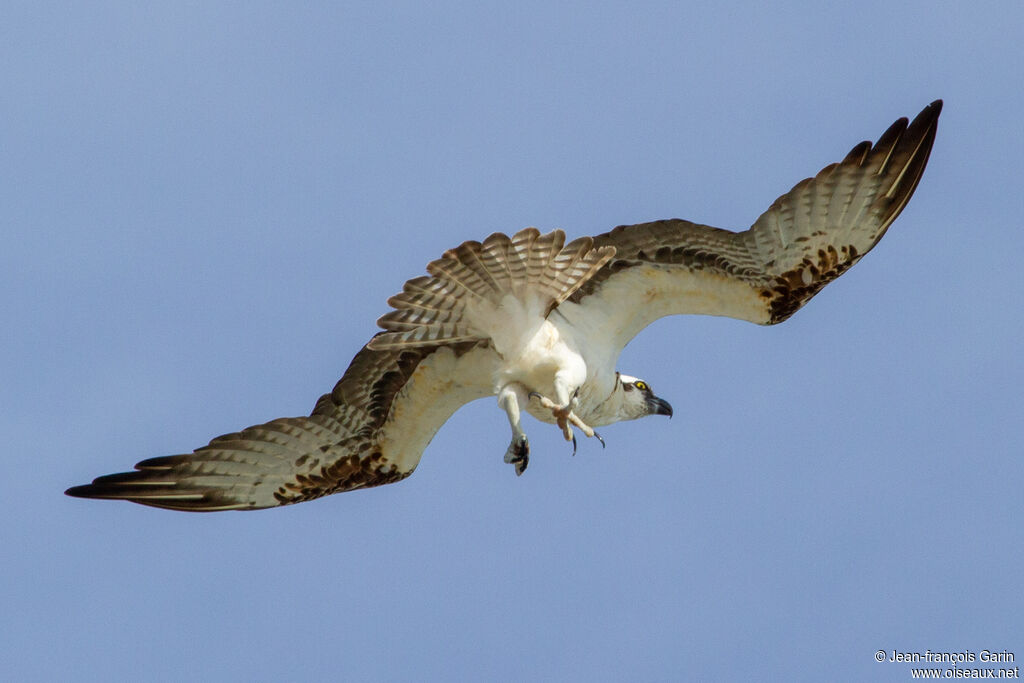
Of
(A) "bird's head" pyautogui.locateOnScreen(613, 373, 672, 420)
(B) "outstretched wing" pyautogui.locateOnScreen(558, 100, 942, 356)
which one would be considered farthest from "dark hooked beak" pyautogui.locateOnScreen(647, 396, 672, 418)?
(B) "outstretched wing" pyautogui.locateOnScreen(558, 100, 942, 356)

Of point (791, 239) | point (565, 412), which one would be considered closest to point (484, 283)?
point (565, 412)

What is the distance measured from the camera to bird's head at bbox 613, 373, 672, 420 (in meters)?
12.9

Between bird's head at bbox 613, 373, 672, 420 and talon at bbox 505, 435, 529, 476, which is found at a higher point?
bird's head at bbox 613, 373, 672, 420

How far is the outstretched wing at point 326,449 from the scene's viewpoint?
12453mm

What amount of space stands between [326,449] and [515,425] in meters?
1.87

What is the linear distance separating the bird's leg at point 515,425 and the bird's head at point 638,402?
45.8 inches

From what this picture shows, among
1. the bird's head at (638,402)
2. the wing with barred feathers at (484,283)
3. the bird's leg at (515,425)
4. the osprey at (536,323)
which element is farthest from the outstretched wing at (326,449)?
the bird's head at (638,402)

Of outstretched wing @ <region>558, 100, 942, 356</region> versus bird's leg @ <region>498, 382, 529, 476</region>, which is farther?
outstretched wing @ <region>558, 100, 942, 356</region>

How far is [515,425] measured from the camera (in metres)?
11.8

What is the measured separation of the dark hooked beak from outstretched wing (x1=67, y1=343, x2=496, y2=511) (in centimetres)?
150

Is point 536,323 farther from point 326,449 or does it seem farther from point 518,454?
point 326,449

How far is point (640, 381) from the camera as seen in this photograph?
1305 cm

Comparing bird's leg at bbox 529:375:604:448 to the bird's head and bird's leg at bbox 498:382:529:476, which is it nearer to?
bird's leg at bbox 498:382:529:476

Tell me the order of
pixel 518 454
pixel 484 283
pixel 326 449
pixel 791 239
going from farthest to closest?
1. pixel 326 449
2. pixel 791 239
3. pixel 518 454
4. pixel 484 283
